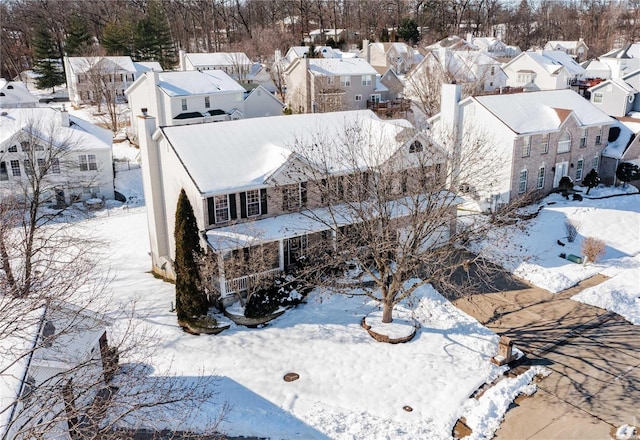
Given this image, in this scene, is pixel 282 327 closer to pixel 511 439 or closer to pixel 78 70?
pixel 511 439

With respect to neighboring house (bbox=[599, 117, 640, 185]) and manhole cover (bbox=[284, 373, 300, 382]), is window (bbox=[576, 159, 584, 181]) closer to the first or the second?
neighboring house (bbox=[599, 117, 640, 185])

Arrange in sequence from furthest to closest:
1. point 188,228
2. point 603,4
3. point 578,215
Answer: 1. point 603,4
2. point 578,215
3. point 188,228

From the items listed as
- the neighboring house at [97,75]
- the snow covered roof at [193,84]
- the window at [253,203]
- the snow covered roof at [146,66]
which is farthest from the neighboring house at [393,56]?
the window at [253,203]

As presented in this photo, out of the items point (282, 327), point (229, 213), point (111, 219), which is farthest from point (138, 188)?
point (282, 327)

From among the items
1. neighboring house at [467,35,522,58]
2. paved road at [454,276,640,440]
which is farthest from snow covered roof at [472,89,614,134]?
neighboring house at [467,35,522,58]

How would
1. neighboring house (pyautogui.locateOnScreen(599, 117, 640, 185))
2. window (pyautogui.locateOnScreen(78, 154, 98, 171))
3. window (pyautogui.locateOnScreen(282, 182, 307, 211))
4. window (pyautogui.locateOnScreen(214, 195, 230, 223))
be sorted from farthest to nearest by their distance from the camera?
1. window (pyautogui.locateOnScreen(78, 154, 98, 171))
2. neighboring house (pyautogui.locateOnScreen(599, 117, 640, 185))
3. window (pyautogui.locateOnScreen(282, 182, 307, 211))
4. window (pyautogui.locateOnScreen(214, 195, 230, 223))

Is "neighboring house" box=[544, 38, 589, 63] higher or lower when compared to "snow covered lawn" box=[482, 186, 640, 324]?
higher
